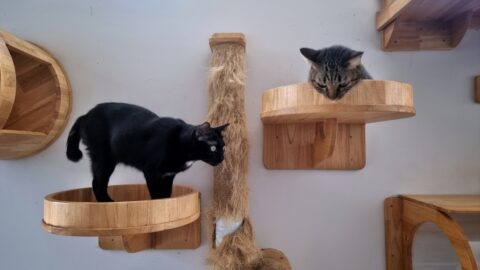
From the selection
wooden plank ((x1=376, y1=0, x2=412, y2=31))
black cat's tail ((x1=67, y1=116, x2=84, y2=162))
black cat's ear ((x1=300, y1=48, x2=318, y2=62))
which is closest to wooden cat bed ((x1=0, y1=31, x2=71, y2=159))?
black cat's tail ((x1=67, y1=116, x2=84, y2=162))

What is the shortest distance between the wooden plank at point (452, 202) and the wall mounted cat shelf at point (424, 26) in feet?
1.58

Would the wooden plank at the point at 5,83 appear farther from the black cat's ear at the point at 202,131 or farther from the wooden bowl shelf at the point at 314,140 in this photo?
the wooden bowl shelf at the point at 314,140

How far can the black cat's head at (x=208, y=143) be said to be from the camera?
65 cm

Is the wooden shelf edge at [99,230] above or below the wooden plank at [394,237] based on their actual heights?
above

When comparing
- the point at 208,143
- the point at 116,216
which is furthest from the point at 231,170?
the point at 116,216

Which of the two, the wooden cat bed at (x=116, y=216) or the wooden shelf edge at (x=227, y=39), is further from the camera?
the wooden shelf edge at (x=227, y=39)

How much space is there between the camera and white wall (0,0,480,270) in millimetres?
955

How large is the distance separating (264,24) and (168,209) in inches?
27.1

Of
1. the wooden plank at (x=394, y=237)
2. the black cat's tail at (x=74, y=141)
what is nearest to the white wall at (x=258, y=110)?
the wooden plank at (x=394, y=237)

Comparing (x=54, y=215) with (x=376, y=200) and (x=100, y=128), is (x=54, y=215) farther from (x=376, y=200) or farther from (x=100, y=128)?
(x=376, y=200)

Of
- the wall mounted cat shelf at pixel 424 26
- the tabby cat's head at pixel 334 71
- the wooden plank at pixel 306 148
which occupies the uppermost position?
the wall mounted cat shelf at pixel 424 26

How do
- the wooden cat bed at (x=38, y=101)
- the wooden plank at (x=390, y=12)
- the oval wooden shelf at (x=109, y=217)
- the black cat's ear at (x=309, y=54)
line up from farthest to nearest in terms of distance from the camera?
the wooden cat bed at (x=38, y=101)
the wooden plank at (x=390, y=12)
the black cat's ear at (x=309, y=54)
the oval wooden shelf at (x=109, y=217)

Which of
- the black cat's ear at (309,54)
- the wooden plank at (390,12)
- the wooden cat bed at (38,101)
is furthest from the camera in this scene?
the wooden cat bed at (38,101)

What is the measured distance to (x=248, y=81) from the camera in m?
0.98
